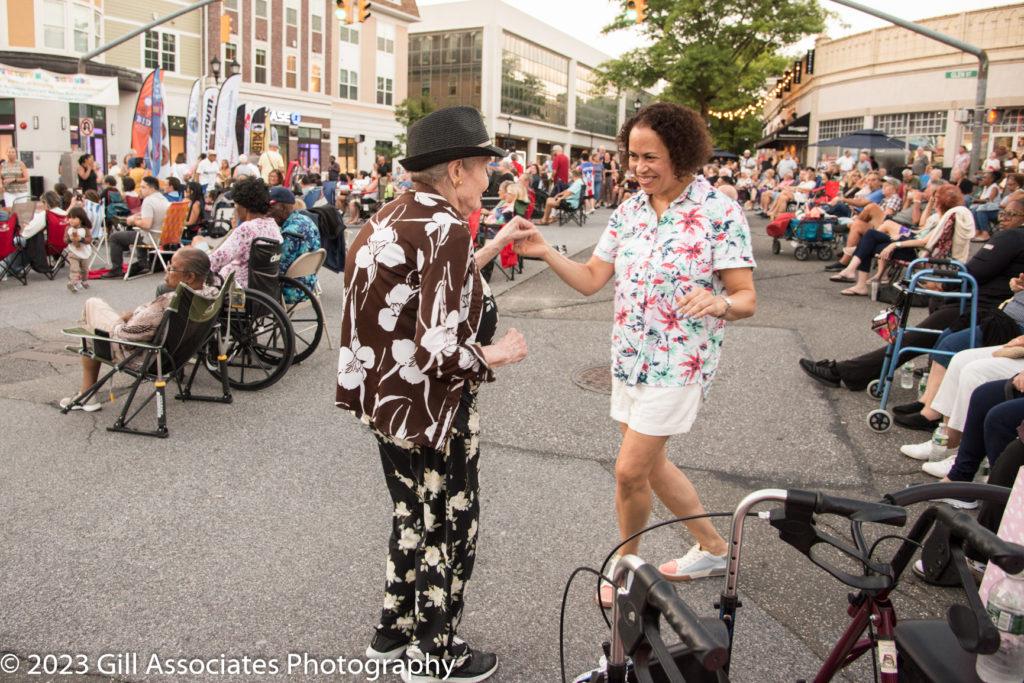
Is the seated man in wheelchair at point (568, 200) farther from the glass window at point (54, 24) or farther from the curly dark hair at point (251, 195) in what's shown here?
the glass window at point (54, 24)

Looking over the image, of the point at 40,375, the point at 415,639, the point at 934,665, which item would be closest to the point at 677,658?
the point at 934,665

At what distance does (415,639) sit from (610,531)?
1509mm

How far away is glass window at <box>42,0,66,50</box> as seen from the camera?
31.9 m

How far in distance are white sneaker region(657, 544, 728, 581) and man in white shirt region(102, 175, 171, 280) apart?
10.4m

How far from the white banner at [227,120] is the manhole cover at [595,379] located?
616 inches

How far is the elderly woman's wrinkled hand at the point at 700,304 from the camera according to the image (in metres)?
2.84

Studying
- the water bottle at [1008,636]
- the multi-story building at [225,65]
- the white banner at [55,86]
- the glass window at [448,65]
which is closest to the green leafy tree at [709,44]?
the multi-story building at [225,65]

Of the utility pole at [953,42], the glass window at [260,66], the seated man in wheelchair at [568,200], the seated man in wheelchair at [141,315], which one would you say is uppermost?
the glass window at [260,66]

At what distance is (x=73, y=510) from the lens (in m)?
4.27

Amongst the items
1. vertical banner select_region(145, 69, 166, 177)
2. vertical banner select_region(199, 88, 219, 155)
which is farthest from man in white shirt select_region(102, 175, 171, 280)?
vertical banner select_region(199, 88, 219, 155)

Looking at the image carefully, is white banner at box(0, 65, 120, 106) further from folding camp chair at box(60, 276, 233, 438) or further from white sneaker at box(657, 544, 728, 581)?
white sneaker at box(657, 544, 728, 581)

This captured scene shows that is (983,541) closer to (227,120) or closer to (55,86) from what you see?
(55,86)

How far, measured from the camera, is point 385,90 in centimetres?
5366

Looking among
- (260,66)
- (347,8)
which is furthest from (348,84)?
(347,8)
